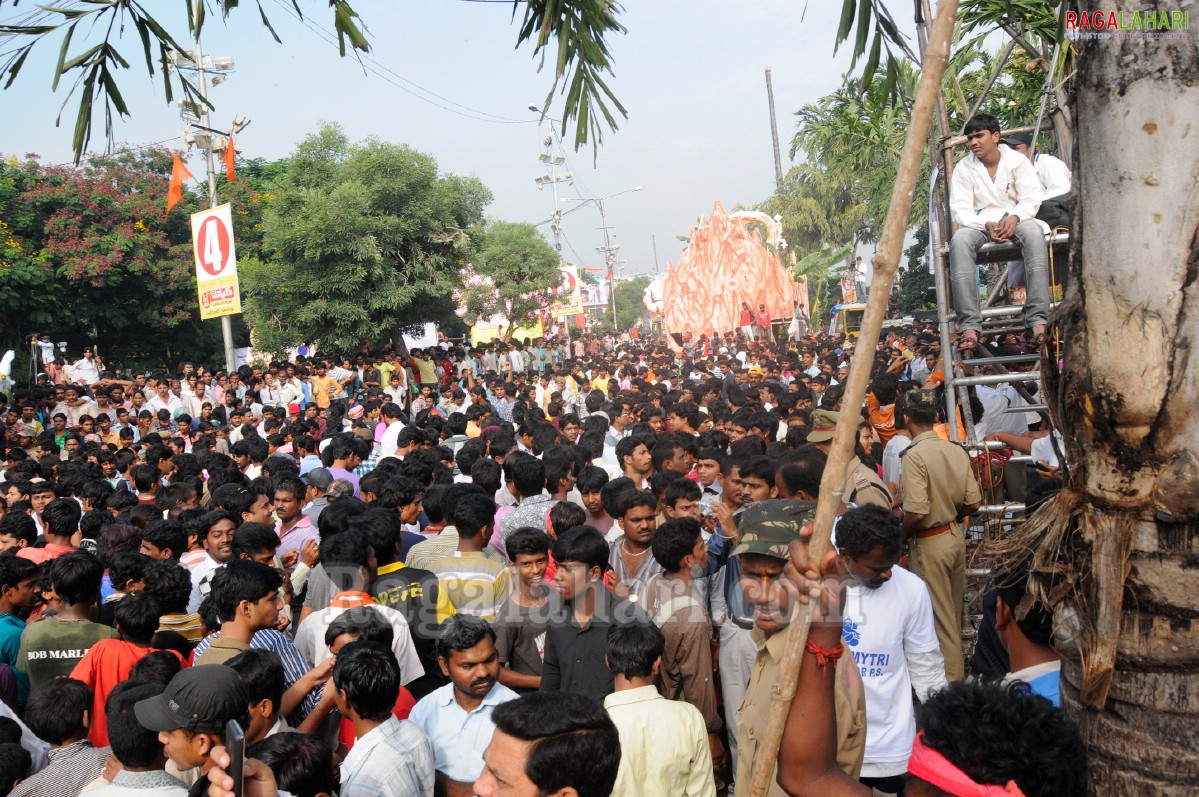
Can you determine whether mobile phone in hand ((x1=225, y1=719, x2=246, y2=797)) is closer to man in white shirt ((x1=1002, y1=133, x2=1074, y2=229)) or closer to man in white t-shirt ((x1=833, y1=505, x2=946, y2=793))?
man in white t-shirt ((x1=833, y1=505, x2=946, y2=793))

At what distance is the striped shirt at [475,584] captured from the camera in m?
4.68

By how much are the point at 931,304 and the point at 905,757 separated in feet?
88.4

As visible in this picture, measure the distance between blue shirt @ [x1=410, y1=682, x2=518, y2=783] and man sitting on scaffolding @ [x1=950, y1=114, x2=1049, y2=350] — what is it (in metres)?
3.33

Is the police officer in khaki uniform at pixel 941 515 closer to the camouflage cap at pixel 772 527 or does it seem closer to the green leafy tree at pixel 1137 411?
the camouflage cap at pixel 772 527

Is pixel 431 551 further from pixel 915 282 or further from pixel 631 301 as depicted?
pixel 631 301

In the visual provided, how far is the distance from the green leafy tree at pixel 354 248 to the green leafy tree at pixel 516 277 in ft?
19.0

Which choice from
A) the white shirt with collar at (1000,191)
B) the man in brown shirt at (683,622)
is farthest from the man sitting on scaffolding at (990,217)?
the man in brown shirt at (683,622)

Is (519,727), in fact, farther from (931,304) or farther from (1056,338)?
(931,304)

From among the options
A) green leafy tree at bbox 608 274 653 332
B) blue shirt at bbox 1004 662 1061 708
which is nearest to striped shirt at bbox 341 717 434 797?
blue shirt at bbox 1004 662 1061 708

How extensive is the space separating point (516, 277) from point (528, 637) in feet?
85.1

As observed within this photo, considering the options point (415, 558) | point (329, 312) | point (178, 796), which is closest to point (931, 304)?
point (329, 312)

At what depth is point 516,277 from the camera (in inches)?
1173

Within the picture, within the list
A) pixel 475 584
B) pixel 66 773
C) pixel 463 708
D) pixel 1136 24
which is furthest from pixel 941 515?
pixel 66 773

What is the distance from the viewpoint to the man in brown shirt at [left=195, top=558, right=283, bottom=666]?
153 inches
